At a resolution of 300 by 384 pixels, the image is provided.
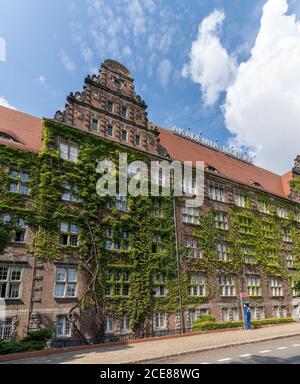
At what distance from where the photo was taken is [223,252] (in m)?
32.7


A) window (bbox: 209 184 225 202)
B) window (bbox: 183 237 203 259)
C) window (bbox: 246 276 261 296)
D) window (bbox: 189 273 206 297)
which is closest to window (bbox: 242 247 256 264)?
window (bbox: 246 276 261 296)

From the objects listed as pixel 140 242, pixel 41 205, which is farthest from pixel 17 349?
pixel 140 242

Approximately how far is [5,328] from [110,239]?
9005mm

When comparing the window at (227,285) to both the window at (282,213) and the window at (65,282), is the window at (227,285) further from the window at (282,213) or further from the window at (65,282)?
the window at (65,282)

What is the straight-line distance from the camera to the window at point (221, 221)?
3334cm

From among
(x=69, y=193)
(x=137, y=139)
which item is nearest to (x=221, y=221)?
(x=137, y=139)

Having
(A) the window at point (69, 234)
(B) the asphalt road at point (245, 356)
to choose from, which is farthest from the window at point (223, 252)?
(B) the asphalt road at point (245, 356)

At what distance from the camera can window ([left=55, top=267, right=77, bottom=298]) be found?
22.3m

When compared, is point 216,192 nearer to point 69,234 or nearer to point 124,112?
point 124,112

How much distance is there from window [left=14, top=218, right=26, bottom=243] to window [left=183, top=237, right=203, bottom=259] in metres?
13.8

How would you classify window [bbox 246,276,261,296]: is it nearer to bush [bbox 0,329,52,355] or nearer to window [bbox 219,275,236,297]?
window [bbox 219,275,236,297]

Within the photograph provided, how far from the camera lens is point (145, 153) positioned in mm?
29969

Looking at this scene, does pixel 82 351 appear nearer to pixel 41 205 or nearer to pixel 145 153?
pixel 41 205

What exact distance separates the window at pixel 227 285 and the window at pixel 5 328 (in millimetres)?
18750
